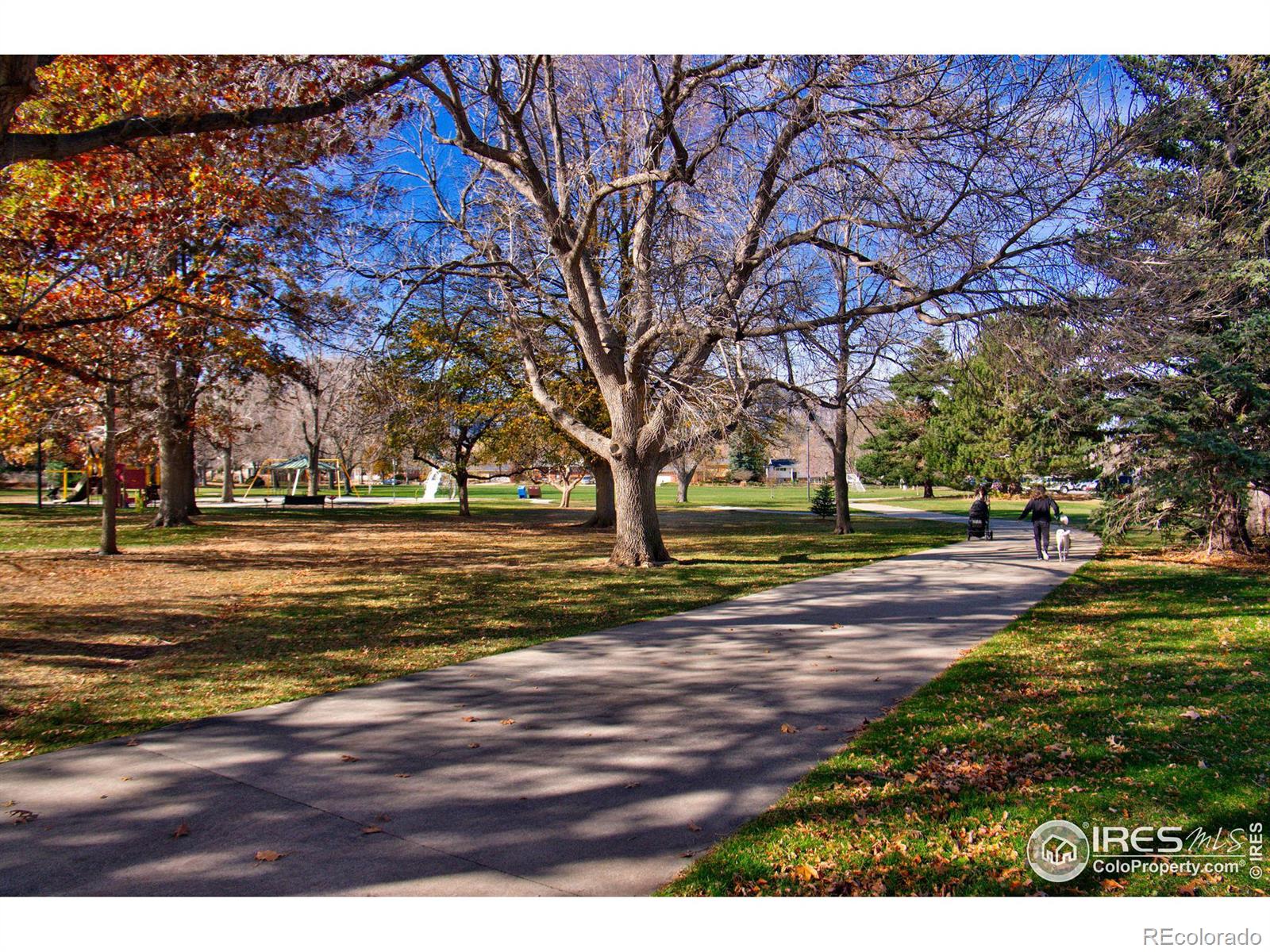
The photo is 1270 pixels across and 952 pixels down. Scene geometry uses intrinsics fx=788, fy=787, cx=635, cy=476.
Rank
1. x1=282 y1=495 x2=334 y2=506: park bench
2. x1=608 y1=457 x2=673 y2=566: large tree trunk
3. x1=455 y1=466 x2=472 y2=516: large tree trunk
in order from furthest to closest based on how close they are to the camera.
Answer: x1=282 y1=495 x2=334 y2=506: park bench
x1=455 y1=466 x2=472 y2=516: large tree trunk
x1=608 y1=457 x2=673 y2=566: large tree trunk

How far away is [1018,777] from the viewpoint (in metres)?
4.58

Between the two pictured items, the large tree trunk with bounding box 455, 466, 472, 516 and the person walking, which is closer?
the person walking

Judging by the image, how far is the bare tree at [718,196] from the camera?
1011 cm

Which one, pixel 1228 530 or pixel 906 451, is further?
pixel 906 451

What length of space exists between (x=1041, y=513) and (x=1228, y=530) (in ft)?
12.9

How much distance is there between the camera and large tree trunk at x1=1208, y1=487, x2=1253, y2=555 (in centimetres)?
1667

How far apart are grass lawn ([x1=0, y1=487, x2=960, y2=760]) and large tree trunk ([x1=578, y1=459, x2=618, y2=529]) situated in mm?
3655

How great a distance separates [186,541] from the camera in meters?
20.4

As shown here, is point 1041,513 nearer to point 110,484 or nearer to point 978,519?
point 978,519

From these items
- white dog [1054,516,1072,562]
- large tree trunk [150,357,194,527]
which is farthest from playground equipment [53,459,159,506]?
white dog [1054,516,1072,562]

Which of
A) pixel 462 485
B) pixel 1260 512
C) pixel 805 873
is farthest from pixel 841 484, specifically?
pixel 805 873

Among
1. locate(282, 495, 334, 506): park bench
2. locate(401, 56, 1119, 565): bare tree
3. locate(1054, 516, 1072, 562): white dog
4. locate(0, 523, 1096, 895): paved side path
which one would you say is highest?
locate(401, 56, 1119, 565): bare tree

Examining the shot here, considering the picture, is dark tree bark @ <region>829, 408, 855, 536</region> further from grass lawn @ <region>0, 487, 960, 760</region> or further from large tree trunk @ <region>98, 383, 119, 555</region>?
large tree trunk @ <region>98, 383, 119, 555</region>

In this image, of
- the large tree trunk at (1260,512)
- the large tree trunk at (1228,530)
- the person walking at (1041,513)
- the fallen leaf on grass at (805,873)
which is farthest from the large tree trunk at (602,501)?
the fallen leaf on grass at (805,873)
